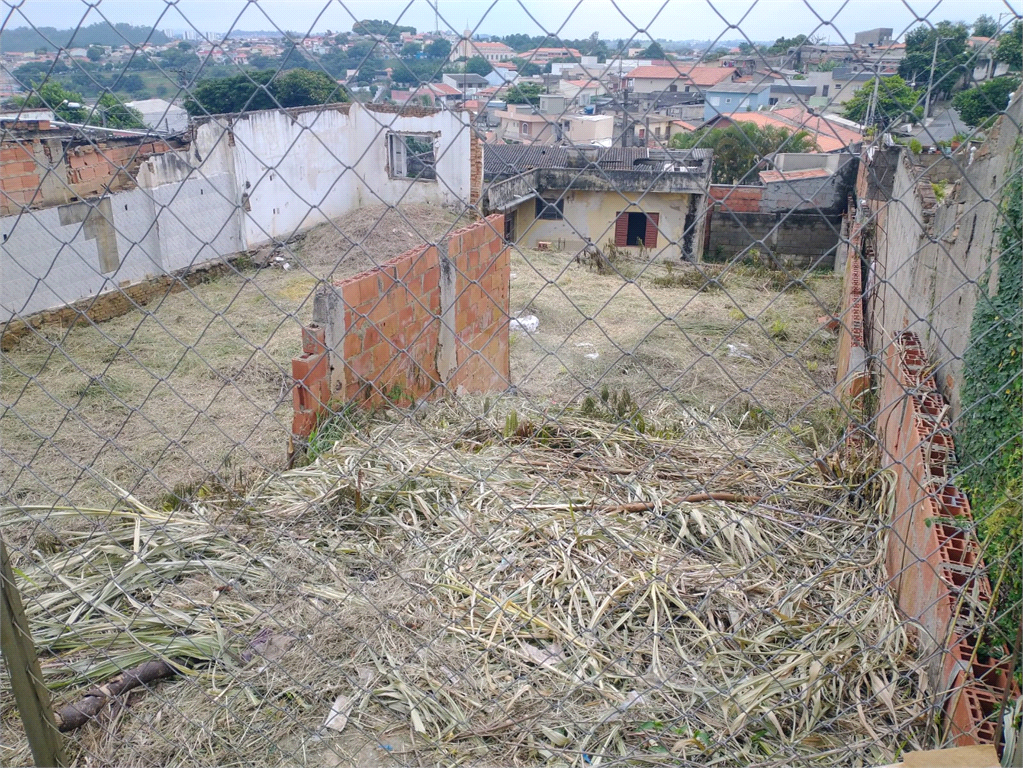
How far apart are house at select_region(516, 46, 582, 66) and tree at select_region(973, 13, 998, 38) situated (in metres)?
A: 0.54

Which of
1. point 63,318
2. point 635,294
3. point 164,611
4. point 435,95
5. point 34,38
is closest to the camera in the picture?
point 435,95

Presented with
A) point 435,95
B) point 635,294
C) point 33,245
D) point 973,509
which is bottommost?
point 635,294

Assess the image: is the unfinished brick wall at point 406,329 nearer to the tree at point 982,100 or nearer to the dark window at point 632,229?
the tree at point 982,100

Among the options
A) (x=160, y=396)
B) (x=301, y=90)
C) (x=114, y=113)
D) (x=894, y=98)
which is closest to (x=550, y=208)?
(x=894, y=98)

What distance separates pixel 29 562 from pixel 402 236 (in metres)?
10.4

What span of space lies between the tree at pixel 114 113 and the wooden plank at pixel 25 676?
844 millimetres

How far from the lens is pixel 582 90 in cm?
112

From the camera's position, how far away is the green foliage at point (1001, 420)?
4.25 ft

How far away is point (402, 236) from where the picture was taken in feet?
39.8

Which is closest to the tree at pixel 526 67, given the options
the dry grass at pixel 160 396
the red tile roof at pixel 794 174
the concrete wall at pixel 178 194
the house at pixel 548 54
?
Answer: the house at pixel 548 54

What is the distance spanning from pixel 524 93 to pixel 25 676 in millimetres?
1451

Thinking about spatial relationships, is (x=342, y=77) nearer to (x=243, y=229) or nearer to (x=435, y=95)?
(x=435, y=95)

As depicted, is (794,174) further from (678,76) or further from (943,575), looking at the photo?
(678,76)

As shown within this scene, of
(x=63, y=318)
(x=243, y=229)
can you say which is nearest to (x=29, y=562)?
(x=63, y=318)
